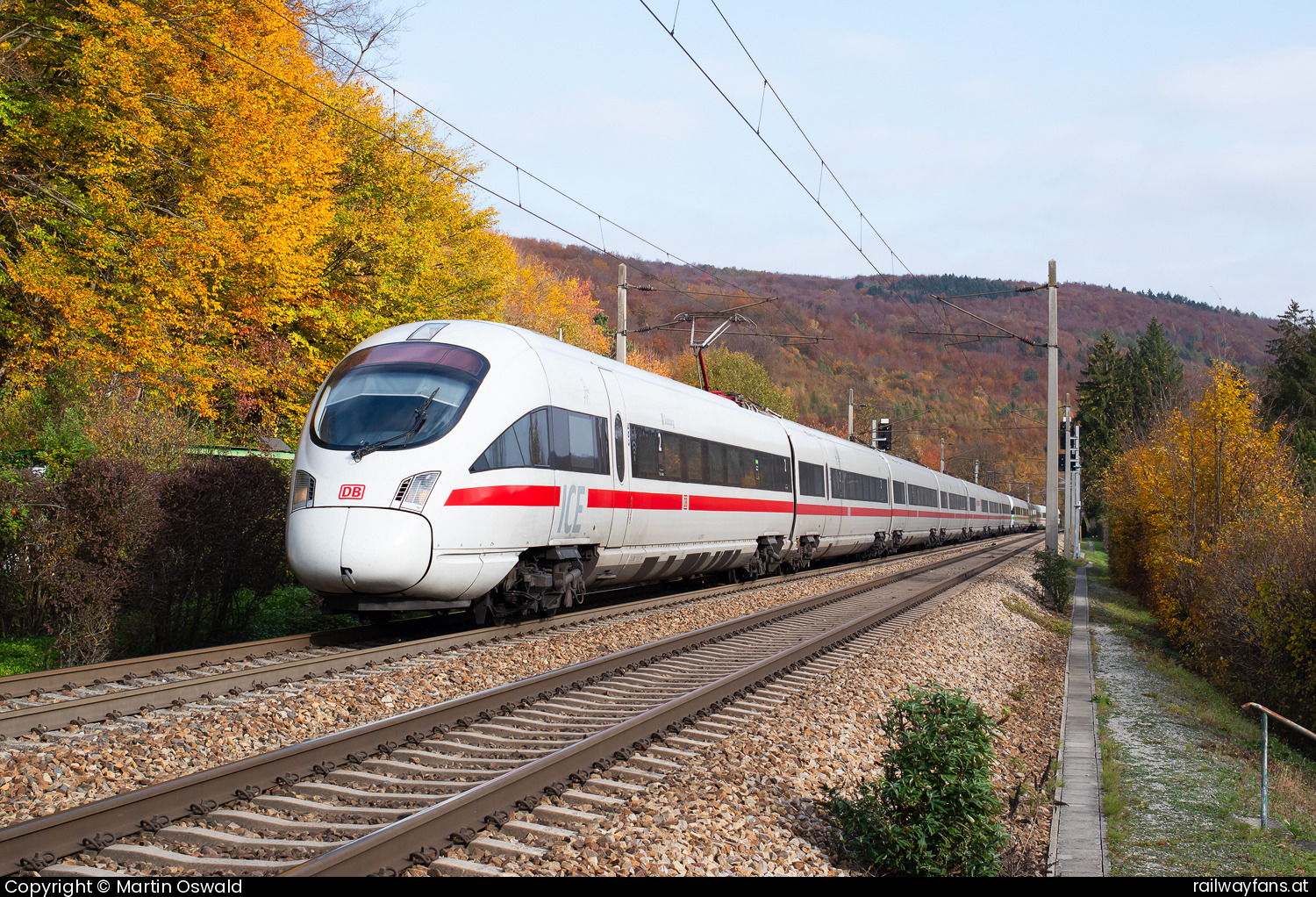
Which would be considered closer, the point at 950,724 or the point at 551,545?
the point at 950,724

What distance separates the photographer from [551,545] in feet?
37.7

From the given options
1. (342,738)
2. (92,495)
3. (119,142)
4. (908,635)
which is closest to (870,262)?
(908,635)

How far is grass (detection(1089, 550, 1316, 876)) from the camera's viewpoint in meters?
5.84

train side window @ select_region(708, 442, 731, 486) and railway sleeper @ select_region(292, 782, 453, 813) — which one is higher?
train side window @ select_region(708, 442, 731, 486)

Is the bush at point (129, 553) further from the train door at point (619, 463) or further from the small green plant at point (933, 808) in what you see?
the small green plant at point (933, 808)

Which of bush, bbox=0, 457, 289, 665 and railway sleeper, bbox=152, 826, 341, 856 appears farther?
bush, bbox=0, 457, 289, 665

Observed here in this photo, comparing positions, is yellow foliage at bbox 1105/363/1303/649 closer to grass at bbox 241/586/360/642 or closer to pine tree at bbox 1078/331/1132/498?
grass at bbox 241/586/360/642

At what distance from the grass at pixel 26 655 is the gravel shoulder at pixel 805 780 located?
6.93m

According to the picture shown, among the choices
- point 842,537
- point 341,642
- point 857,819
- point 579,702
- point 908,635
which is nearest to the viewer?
point 857,819

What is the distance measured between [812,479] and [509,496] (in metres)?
13.5

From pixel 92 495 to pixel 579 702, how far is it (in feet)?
17.6

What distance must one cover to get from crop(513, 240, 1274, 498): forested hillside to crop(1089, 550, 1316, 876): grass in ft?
242

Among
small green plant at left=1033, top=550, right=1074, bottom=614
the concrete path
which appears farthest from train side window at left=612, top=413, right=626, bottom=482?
small green plant at left=1033, top=550, right=1074, bottom=614

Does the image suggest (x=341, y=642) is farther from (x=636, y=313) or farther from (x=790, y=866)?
(x=636, y=313)
